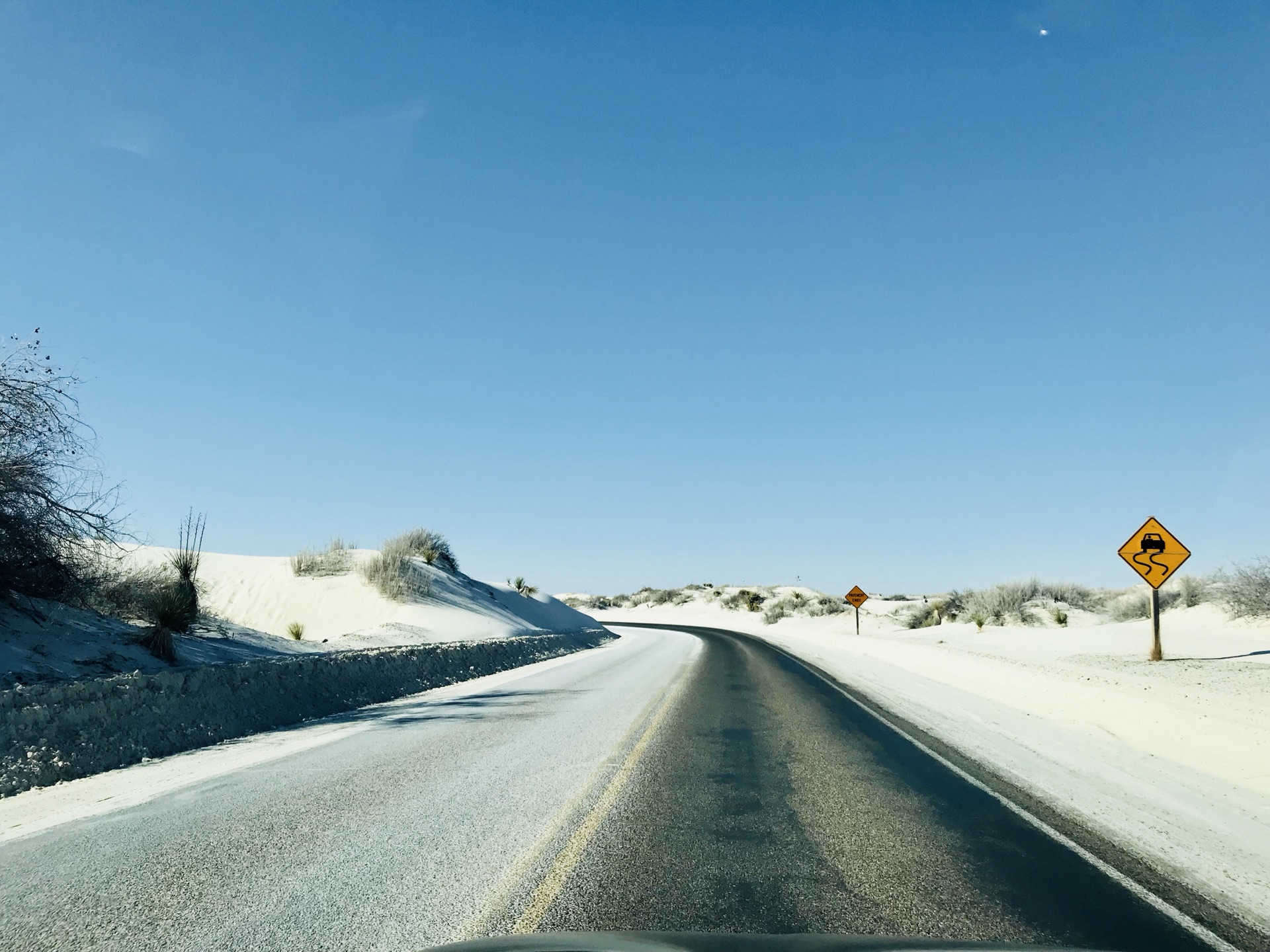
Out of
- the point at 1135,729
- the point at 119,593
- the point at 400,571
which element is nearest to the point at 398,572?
the point at 400,571

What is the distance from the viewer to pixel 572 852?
5832 millimetres

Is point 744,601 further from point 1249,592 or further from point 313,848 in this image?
point 313,848

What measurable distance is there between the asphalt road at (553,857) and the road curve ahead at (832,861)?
0.02 m

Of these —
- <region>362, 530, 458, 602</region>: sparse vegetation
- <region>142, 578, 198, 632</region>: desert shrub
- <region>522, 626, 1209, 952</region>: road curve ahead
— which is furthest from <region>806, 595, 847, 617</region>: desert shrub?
<region>522, 626, 1209, 952</region>: road curve ahead

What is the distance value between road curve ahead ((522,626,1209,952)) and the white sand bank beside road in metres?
0.82

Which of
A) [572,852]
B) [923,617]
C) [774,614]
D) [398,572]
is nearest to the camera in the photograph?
[572,852]

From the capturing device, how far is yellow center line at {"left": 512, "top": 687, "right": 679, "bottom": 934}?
15.0 feet

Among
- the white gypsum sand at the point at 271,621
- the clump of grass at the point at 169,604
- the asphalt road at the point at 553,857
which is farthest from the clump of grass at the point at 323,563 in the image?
the asphalt road at the point at 553,857

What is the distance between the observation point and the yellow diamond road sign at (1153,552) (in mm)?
18562

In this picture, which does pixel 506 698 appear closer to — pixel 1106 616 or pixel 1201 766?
pixel 1201 766

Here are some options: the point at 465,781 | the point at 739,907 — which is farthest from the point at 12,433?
the point at 739,907

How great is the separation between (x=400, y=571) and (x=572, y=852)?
3306cm

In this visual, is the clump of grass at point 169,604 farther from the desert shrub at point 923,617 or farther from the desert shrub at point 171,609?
the desert shrub at point 923,617

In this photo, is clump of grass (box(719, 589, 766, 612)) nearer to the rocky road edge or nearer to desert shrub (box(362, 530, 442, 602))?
desert shrub (box(362, 530, 442, 602))
